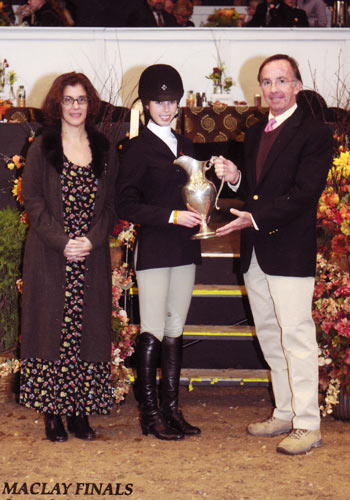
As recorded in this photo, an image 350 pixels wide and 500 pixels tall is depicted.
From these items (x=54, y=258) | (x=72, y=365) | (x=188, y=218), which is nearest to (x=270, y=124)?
(x=188, y=218)

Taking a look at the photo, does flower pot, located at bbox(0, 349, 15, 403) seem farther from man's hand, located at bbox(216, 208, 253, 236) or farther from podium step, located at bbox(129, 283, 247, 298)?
man's hand, located at bbox(216, 208, 253, 236)

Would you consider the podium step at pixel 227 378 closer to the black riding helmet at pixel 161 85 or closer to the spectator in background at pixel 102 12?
the black riding helmet at pixel 161 85

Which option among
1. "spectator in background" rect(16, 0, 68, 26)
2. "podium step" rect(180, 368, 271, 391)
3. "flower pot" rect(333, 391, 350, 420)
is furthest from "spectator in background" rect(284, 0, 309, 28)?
"flower pot" rect(333, 391, 350, 420)

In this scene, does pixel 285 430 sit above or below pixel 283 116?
below

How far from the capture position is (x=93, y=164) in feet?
11.1

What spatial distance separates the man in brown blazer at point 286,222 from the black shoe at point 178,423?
1.38ft

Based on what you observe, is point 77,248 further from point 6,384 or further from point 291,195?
point 6,384

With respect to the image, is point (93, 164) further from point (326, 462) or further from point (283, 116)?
point (326, 462)

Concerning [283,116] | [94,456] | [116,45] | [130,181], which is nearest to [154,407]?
[94,456]

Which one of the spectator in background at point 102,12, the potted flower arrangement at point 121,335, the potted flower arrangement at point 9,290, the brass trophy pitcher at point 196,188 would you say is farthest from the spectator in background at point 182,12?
→ the brass trophy pitcher at point 196,188

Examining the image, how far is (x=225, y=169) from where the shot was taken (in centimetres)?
332

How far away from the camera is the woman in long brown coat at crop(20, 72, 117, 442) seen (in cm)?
334

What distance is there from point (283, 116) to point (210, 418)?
59.2 inches

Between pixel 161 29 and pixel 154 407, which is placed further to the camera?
pixel 161 29
